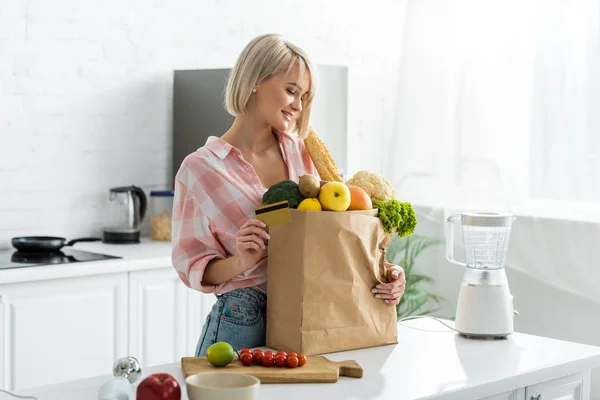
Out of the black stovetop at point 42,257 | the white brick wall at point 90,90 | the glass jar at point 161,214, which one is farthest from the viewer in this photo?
the glass jar at point 161,214

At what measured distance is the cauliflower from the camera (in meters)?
2.16

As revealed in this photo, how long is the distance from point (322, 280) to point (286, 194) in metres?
0.22

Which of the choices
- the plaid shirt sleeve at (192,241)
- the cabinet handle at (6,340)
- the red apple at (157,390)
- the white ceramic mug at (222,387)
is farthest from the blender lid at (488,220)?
the cabinet handle at (6,340)

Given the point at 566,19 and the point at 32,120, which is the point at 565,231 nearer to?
the point at 566,19

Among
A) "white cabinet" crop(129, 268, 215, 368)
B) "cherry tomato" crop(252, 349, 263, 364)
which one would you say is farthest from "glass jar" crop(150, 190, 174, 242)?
"cherry tomato" crop(252, 349, 263, 364)

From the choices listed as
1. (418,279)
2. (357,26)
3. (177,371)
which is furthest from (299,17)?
(177,371)

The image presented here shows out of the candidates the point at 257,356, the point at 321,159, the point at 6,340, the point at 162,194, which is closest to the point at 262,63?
the point at 321,159

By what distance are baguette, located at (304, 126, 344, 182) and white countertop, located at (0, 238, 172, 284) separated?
55.5 inches

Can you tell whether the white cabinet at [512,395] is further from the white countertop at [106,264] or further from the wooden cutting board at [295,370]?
the white countertop at [106,264]

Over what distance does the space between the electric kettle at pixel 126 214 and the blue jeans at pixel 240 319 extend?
195cm

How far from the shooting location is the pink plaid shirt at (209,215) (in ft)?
7.07

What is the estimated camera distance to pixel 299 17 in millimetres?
4914

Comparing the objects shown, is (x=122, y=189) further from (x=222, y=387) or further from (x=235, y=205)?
(x=222, y=387)

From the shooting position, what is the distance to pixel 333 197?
2.02m
